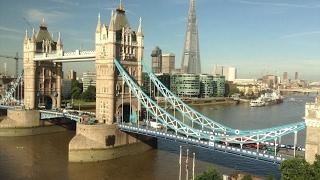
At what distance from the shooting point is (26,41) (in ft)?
250

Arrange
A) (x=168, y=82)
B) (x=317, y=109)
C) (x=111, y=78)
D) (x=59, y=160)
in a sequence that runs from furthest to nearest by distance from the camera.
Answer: (x=168, y=82), (x=111, y=78), (x=59, y=160), (x=317, y=109)

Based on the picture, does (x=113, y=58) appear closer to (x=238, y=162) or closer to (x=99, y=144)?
(x=99, y=144)

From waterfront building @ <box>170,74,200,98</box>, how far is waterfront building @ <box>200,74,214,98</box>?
25.0ft

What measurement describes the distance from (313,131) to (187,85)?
129 meters

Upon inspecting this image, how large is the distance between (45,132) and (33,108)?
6.92 m

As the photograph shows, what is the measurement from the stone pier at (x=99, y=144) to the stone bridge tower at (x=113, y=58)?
397 cm

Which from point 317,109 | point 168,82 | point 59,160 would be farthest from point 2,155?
point 168,82

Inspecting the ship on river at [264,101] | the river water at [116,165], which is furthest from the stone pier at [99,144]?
the ship on river at [264,101]

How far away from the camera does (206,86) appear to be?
172 m

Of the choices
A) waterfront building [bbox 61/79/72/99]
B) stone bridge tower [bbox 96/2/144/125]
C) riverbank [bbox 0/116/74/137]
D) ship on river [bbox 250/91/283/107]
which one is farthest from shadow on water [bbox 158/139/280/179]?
ship on river [bbox 250/91/283/107]

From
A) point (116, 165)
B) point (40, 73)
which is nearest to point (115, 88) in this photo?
point (116, 165)

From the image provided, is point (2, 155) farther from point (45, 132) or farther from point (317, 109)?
point (317, 109)

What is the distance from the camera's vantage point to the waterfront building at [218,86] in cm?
17859

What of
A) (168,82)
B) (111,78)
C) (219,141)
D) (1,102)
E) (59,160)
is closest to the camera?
(219,141)
